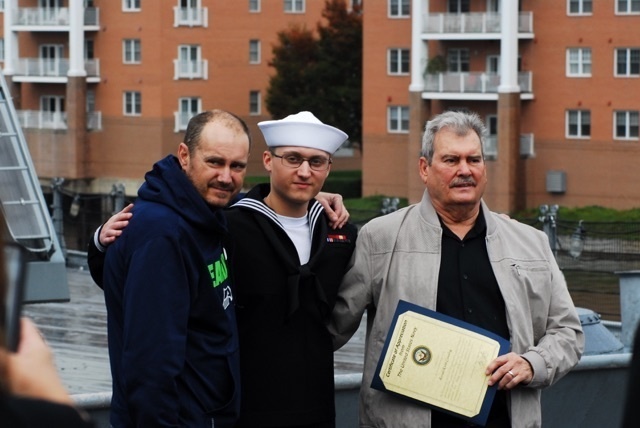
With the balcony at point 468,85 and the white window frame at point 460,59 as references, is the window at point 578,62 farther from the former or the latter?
the white window frame at point 460,59

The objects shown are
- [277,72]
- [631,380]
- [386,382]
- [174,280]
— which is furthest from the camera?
[277,72]

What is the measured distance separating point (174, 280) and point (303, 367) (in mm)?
862

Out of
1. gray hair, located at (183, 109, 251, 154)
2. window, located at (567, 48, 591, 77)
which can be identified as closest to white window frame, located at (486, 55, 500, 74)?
window, located at (567, 48, 591, 77)

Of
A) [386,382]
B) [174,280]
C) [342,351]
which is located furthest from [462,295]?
[342,351]

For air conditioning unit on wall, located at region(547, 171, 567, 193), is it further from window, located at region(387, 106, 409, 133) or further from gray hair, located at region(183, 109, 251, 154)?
gray hair, located at region(183, 109, 251, 154)

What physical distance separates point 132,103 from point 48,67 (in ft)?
14.1

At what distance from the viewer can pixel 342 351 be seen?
54.9 ft

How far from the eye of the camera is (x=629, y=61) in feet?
172

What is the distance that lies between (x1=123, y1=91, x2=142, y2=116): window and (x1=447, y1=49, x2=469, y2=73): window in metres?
16.9

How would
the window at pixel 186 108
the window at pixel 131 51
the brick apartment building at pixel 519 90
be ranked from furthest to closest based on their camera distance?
the window at pixel 131 51 < the window at pixel 186 108 < the brick apartment building at pixel 519 90


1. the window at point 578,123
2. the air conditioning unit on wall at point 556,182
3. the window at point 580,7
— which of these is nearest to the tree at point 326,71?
the air conditioning unit on wall at point 556,182

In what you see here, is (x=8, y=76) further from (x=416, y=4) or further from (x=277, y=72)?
(x=416, y=4)

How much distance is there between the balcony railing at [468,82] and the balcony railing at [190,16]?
15183 millimetres

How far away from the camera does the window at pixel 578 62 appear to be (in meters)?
53.1
